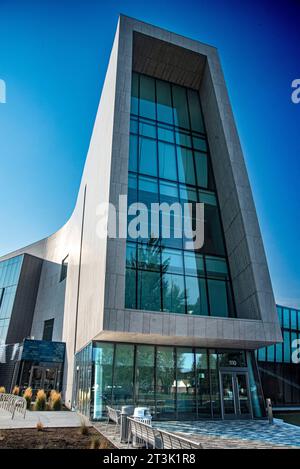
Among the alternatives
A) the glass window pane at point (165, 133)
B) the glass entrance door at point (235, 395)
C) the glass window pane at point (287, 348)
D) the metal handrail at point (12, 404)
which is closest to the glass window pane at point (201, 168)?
the glass window pane at point (165, 133)

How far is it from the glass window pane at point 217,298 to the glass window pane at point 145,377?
3819mm

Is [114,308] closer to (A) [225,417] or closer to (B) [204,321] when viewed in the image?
(B) [204,321]

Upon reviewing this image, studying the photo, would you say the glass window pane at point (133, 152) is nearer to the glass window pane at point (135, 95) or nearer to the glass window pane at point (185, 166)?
the glass window pane at point (135, 95)

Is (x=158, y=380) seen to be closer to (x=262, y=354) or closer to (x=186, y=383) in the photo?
(x=186, y=383)

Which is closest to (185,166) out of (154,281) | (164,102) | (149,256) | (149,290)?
(164,102)

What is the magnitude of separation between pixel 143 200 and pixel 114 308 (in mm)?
6736

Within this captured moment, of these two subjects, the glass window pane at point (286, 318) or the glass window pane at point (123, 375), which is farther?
the glass window pane at point (286, 318)

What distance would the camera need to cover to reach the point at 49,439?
9516 mm

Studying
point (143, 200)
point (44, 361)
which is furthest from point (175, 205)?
point (44, 361)

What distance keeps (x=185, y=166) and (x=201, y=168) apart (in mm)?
1193

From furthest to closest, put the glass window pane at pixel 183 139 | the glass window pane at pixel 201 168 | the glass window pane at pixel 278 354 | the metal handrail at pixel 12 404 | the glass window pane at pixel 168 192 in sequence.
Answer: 1. the glass window pane at pixel 278 354
2. the glass window pane at pixel 183 139
3. the glass window pane at pixel 201 168
4. the glass window pane at pixel 168 192
5. the metal handrail at pixel 12 404

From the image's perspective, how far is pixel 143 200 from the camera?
1819 cm

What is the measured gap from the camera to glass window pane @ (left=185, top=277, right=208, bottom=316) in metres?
16.8

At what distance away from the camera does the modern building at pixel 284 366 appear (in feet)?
118
